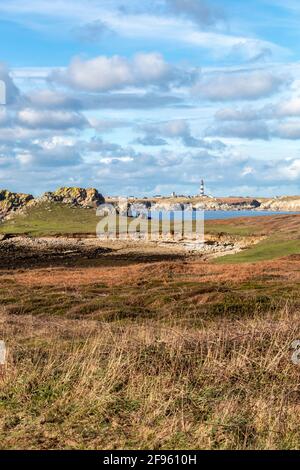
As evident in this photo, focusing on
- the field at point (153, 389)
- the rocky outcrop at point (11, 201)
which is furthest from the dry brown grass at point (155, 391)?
the rocky outcrop at point (11, 201)

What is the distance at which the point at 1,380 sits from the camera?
9.67 meters

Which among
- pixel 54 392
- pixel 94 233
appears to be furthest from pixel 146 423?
pixel 94 233

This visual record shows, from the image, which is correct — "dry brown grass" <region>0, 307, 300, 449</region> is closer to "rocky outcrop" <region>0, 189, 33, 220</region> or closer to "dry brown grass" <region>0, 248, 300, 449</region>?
"dry brown grass" <region>0, 248, 300, 449</region>

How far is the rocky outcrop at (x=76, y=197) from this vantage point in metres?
178

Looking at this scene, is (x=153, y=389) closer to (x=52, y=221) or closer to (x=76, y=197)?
(x=52, y=221)

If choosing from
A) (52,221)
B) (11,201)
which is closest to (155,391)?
(52,221)

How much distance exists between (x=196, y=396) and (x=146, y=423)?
1172 millimetres

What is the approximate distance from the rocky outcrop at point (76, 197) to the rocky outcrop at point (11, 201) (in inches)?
324

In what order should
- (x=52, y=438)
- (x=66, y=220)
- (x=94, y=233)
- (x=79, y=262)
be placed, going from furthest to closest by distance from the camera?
(x=66, y=220) < (x=94, y=233) < (x=79, y=262) < (x=52, y=438)

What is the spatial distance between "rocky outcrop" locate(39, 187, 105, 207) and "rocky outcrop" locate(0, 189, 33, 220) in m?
8.22

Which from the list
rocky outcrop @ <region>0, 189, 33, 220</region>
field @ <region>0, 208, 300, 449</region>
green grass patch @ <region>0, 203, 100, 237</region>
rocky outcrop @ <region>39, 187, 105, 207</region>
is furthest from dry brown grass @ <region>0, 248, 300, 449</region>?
rocky outcrop @ <region>0, 189, 33, 220</region>

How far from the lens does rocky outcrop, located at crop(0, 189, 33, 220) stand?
589 ft

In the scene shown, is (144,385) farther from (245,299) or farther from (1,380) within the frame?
(245,299)

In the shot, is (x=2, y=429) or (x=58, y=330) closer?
(x=2, y=429)
